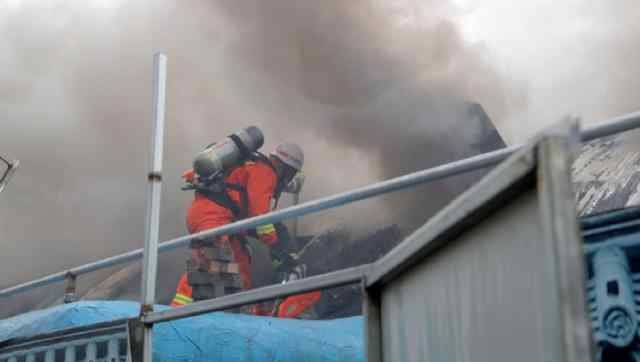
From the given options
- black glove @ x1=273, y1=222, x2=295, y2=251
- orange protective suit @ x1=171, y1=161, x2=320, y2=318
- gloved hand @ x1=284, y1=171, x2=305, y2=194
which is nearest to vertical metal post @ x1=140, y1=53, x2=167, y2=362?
black glove @ x1=273, y1=222, x2=295, y2=251

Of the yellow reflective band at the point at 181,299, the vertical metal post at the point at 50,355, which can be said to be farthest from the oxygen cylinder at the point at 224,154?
the vertical metal post at the point at 50,355

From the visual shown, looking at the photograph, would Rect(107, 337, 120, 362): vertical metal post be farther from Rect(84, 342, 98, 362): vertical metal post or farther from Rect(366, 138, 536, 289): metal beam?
Rect(366, 138, 536, 289): metal beam

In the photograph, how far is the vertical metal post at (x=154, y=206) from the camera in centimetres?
259

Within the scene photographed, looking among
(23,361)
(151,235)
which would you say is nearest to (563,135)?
(151,235)

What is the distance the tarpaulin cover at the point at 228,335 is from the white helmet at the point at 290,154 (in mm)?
8165

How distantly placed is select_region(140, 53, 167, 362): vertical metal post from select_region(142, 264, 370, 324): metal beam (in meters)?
0.07

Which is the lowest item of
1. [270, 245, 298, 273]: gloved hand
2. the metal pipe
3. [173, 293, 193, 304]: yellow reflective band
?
the metal pipe

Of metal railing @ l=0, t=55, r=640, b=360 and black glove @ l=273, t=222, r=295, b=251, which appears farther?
black glove @ l=273, t=222, r=295, b=251

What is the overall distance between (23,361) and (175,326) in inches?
25.9

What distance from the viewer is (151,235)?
2.70 m

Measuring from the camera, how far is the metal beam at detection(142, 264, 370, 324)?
166 cm

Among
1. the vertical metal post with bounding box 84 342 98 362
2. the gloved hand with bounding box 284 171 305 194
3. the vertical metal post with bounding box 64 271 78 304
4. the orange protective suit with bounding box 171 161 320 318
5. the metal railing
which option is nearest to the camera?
the metal railing

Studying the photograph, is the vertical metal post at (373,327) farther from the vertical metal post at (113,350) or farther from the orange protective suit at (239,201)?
the orange protective suit at (239,201)

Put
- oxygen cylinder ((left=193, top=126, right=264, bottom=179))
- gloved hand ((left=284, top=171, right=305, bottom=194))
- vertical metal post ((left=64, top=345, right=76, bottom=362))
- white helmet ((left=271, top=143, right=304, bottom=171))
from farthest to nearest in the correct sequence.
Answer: gloved hand ((left=284, top=171, right=305, bottom=194)) → white helmet ((left=271, top=143, right=304, bottom=171)) → oxygen cylinder ((left=193, top=126, right=264, bottom=179)) → vertical metal post ((left=64, top=345, right=76, bottom=362))
